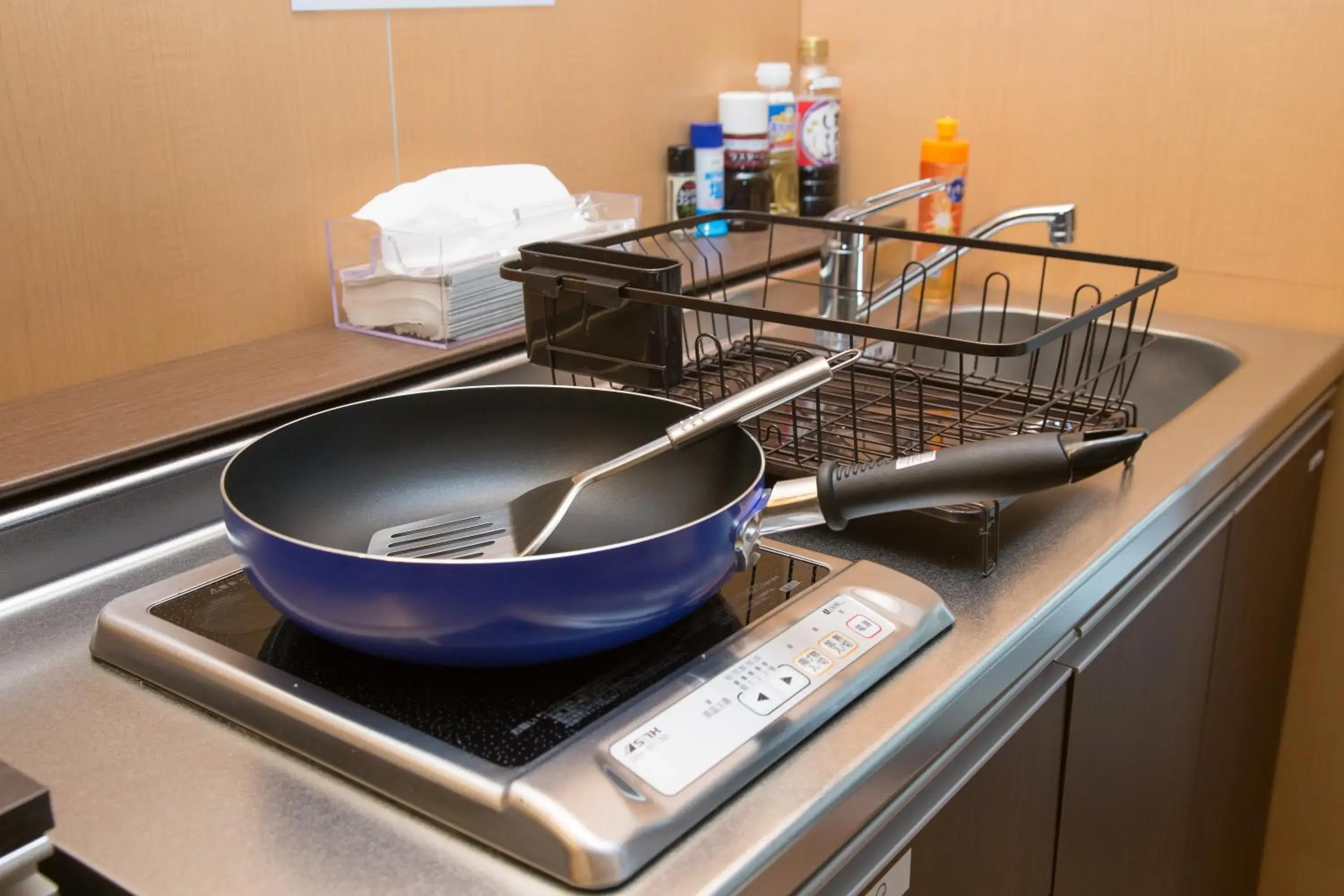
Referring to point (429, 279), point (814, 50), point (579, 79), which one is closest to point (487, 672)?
point (429, 279)

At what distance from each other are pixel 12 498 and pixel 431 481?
0.96 ft

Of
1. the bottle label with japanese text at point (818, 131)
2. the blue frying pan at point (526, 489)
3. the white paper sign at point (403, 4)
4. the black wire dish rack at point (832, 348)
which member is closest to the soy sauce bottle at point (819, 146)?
the bottle label with japanese text at point (818, 131)

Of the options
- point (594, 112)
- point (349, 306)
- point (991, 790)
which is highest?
point (594, 112)

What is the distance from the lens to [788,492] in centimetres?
75

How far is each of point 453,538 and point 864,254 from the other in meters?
0.78

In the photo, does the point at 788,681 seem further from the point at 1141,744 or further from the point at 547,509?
the point at 1141,744

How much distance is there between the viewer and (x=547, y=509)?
2.50 feet

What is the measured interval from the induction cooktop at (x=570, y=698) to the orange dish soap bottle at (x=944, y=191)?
869 mm

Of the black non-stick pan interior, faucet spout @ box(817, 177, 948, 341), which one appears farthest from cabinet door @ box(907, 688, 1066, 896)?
faucet spout @ box(817, 177, 948, 341)

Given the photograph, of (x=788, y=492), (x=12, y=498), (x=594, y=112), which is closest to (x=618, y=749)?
(x=788, y=492)

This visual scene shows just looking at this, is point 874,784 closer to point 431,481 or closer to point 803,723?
point 803,723

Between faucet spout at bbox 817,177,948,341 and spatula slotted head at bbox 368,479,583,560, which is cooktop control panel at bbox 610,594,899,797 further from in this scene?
faucet spout at bbox 817,177,948,341

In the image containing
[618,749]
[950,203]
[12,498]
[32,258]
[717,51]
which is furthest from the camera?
[717,51]

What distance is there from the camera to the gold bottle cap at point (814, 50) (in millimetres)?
1722
